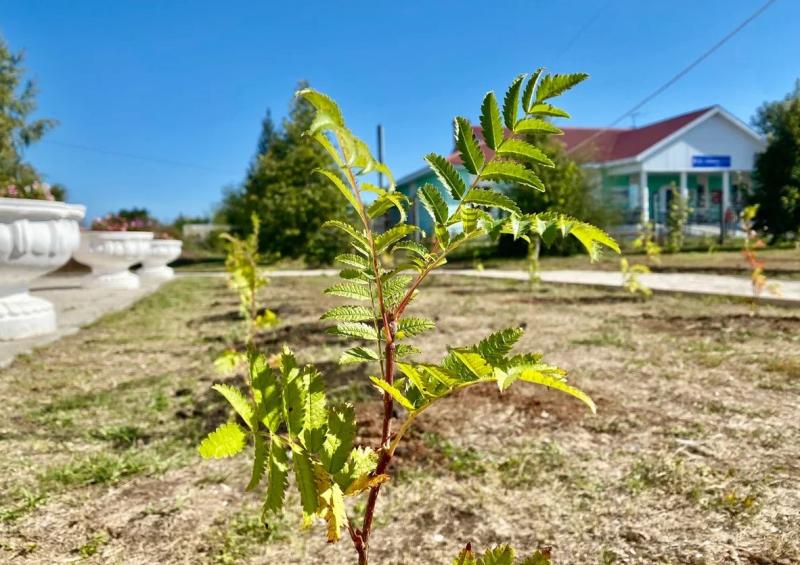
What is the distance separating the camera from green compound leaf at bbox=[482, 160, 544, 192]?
0.68 meters

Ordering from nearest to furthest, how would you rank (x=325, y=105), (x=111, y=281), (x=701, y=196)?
1. (x=325, y=105)
2. (x=111, y=281)
3. (x=701, y=196)

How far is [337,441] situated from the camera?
761mm

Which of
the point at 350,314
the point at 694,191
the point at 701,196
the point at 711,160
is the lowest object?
the point at 350,314

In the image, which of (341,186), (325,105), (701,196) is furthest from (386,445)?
(701,196)

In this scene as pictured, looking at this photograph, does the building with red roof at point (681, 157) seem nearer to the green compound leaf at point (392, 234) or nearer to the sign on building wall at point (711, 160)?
the sign on building wall at point (711, 160)

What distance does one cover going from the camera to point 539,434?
217 cm

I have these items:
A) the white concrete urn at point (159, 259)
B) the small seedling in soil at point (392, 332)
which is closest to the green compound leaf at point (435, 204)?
the small seedling in soil at point (392, 332)

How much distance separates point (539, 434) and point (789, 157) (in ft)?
68.1

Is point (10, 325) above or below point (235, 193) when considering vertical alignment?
below

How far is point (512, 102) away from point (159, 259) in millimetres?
11403

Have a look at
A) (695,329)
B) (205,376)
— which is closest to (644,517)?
(205,376)

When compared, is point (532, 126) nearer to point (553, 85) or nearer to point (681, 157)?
point (553, 85)

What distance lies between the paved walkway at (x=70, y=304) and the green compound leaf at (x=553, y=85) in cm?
371

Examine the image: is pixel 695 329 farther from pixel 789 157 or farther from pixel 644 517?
pixel 789 157
